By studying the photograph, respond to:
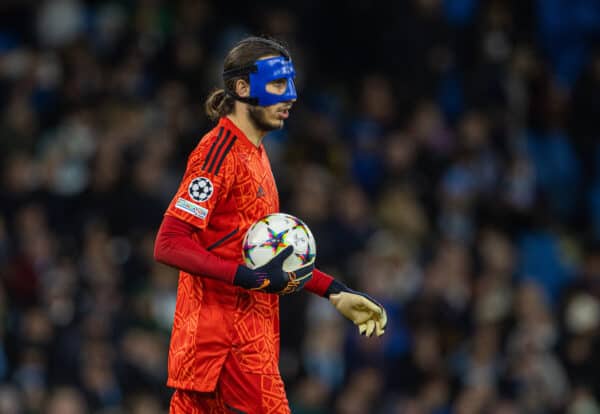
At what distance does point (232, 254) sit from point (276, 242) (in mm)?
246

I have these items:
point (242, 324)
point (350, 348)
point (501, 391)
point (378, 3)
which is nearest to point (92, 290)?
point (350, 348)

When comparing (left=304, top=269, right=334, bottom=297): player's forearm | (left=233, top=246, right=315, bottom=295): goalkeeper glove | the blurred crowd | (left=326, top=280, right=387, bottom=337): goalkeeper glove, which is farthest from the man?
the blurred crowd

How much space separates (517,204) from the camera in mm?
13273

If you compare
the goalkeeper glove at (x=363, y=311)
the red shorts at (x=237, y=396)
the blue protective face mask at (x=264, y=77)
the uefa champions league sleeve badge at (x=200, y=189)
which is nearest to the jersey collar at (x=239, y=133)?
the blue protective face mask at (x=264, y=77)

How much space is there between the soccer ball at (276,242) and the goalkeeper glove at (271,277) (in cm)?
3

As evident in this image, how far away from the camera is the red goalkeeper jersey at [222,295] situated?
18.4 feet

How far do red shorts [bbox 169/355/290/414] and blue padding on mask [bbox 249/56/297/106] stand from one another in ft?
3.97

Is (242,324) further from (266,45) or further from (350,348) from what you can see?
(350,348)

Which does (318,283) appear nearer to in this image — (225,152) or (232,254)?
(232,254)

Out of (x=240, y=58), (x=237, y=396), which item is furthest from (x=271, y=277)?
(x=240, y=58)

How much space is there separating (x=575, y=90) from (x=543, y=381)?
440 cm

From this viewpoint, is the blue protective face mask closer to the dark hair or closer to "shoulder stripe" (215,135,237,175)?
the dark hair

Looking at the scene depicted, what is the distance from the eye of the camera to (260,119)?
5.80 meters

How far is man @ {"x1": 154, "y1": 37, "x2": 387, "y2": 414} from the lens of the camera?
550cm
